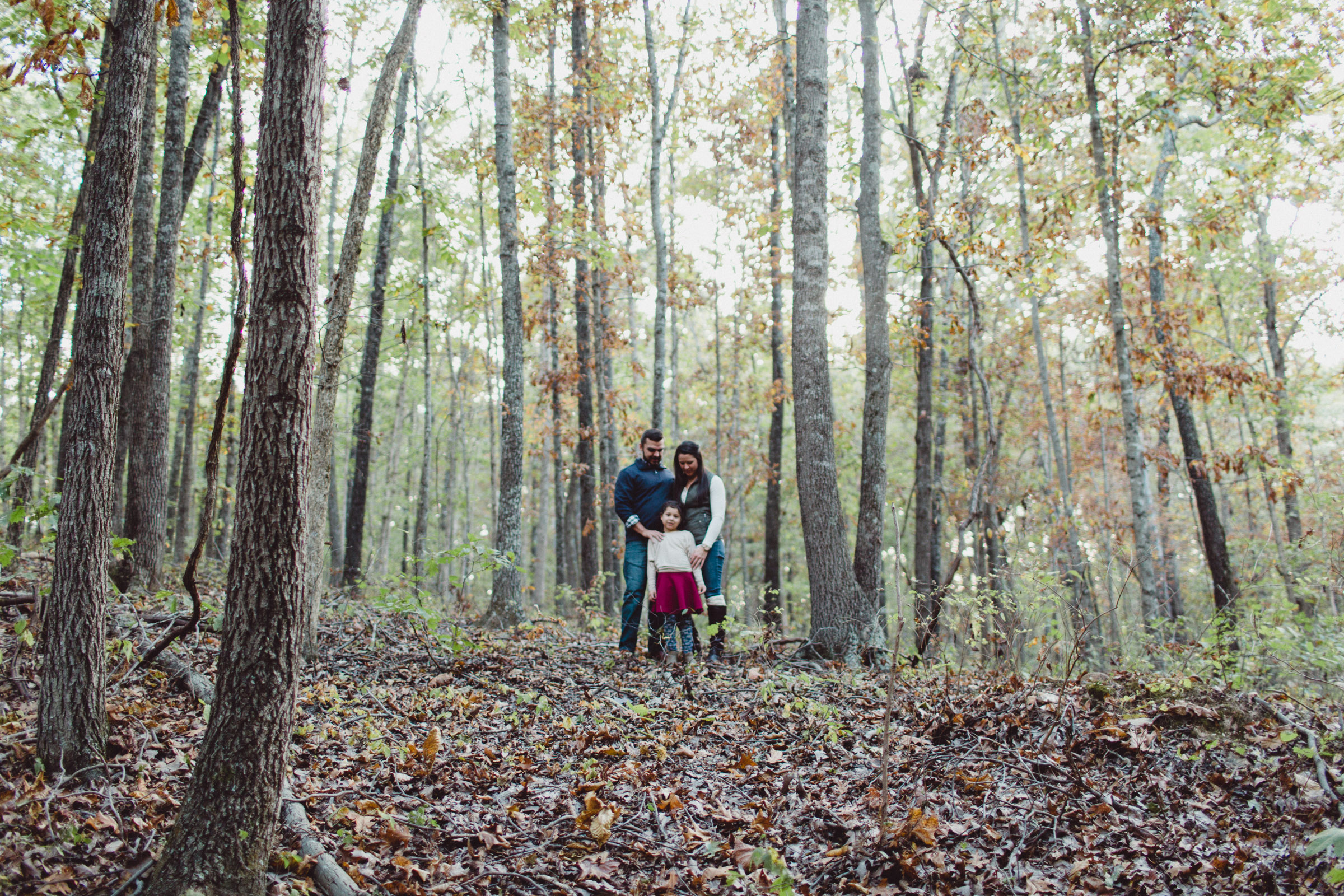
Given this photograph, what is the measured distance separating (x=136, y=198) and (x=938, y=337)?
48.4ft

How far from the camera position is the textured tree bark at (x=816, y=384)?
6980mm

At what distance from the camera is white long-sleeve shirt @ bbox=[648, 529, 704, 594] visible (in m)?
6.78

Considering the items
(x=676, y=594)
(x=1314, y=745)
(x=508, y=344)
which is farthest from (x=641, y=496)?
(x=1314, y=745)

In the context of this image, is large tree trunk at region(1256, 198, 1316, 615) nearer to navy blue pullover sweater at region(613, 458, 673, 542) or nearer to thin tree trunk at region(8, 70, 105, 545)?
navy blue pullover sweater at region(613, 458, 673, 542)

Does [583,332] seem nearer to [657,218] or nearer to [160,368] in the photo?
[657,218]

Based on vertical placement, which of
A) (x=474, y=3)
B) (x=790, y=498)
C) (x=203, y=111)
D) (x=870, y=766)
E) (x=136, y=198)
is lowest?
(x=870, y=766)

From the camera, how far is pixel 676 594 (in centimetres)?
675

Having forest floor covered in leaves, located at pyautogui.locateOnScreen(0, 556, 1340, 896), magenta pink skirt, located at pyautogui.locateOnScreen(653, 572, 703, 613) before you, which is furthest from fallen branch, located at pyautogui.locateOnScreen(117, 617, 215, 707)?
magenta pink skirt, located at pyautogui.locateOnScreen(653, 572, 703, 613)

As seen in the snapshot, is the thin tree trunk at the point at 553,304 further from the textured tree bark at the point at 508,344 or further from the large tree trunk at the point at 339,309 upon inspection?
the large tree trunk at the point at 339,309

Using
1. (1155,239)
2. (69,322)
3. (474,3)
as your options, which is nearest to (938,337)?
(1155,239)

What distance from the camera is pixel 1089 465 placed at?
83.5 feet

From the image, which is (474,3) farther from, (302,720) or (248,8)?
(302,720)

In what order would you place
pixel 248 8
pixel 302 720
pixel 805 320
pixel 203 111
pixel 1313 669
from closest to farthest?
pixel 302 720, pixel 1313 669, pixel 805 320, pixel 248 8, pixel 203 111

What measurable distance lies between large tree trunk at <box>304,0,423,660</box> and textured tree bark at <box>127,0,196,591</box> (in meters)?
3.28
